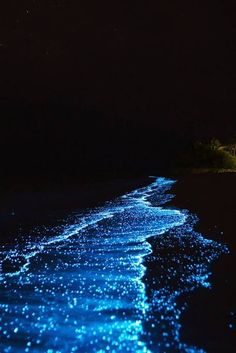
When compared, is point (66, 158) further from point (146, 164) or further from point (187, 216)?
point (187, 216)

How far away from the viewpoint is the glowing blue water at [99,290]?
7.67 m

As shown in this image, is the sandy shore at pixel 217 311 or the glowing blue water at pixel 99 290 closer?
the sandy shore at pixel 217 311

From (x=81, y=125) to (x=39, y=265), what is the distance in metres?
165

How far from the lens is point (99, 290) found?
416 inches

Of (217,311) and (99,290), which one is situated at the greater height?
(217,311)

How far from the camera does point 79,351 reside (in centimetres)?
721

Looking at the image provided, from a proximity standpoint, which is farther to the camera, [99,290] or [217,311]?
[99,290]

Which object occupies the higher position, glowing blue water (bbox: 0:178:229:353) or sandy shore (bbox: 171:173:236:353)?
sandy shore (bbox: 171:173:236:353)

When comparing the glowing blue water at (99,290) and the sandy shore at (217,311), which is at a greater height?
the sandy shore at (217,311)

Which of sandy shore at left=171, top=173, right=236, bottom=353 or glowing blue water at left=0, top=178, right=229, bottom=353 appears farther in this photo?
glowing blue water at left=0, top=178, right=229, bottom=353

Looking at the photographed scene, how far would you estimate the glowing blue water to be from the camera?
767 cm

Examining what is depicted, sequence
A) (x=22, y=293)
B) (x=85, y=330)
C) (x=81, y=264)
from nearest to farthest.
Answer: (x=85, y=330) → (x=22, y=293) → (x=81, y=264)

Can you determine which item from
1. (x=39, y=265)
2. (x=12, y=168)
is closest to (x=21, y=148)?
(x=12, y=168)

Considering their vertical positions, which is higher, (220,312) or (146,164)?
(220,312)
